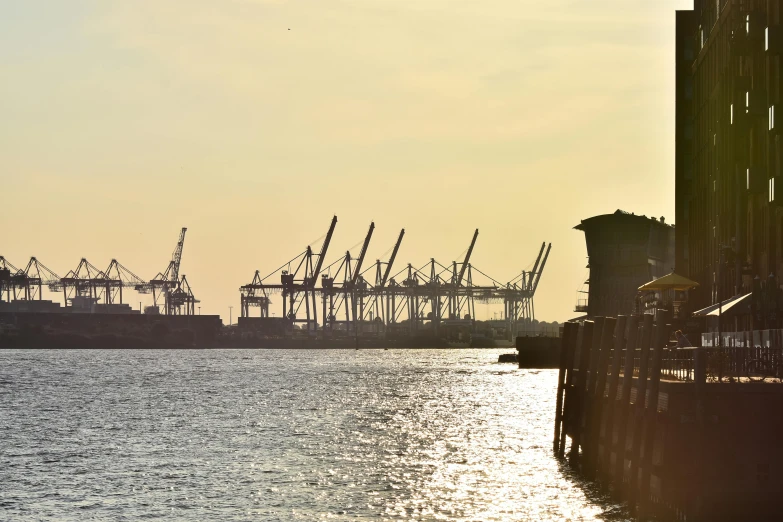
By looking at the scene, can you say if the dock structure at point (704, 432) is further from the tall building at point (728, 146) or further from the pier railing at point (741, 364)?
the tall building at point (728, 146)

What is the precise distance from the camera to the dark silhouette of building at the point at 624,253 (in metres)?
133

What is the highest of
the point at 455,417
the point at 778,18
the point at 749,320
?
the point at 778,18

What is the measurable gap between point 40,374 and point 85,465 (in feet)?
290

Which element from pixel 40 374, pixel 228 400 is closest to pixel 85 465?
pixel 228 400

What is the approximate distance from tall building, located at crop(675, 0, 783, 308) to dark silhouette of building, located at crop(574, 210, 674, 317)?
42.9m

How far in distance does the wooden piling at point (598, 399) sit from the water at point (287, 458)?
2.72ft

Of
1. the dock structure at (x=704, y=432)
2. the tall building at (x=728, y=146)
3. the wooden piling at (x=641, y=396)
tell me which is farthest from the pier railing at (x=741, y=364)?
the tall building at (x=728, y=146)

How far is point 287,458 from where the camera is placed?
44344mm

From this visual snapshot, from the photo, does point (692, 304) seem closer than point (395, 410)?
No

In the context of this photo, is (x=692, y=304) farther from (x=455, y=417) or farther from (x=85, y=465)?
(x=85, y=465)

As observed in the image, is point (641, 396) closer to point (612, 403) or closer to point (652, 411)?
point (652, 411)

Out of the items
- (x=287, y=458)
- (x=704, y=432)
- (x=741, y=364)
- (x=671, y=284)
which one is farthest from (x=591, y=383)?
(x=287, y=458)

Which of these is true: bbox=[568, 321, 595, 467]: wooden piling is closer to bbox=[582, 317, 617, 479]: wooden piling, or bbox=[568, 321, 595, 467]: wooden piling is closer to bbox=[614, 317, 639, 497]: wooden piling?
bbox=[582, 317, 617, 479]: wooden piling

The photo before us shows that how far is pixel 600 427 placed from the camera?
3731 centimetres
